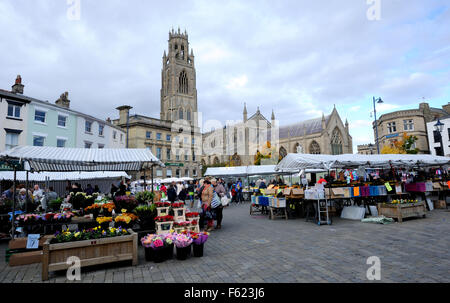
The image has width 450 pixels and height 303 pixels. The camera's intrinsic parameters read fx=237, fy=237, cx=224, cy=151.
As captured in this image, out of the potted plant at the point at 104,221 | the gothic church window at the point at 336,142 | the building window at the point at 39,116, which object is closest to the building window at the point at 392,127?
the gothic church window at the point at 336,142

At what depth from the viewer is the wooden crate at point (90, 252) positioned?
4523mm

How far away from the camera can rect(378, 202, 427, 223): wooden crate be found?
9360 millimetres

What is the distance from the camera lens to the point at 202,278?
430 centimetres

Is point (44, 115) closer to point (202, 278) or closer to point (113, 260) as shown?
point (113, 260)

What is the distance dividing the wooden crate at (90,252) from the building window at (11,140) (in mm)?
21740

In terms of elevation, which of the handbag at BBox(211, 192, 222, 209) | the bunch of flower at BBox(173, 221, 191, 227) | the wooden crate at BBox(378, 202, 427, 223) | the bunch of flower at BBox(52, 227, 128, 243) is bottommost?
the wooden crate at BBox(378, 202, 427, 223)

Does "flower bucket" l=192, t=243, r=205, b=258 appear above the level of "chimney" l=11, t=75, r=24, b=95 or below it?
below

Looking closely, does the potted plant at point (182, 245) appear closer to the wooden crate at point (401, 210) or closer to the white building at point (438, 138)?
the wooden crate at point (401, 210)

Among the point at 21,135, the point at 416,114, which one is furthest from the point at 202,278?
the point at 416,114

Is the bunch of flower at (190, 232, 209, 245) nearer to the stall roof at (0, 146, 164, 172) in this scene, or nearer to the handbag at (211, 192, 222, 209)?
the handbag at (211, 192, 222, 209)

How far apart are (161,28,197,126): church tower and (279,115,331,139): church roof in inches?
1004

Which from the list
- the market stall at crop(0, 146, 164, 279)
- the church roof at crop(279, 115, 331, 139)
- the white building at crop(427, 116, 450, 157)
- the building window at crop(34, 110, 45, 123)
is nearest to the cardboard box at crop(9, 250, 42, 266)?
the market stall at crop(0, 146, 164, 279)

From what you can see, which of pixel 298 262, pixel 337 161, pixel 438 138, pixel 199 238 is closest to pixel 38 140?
pixel 199 238

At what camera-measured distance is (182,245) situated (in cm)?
541
